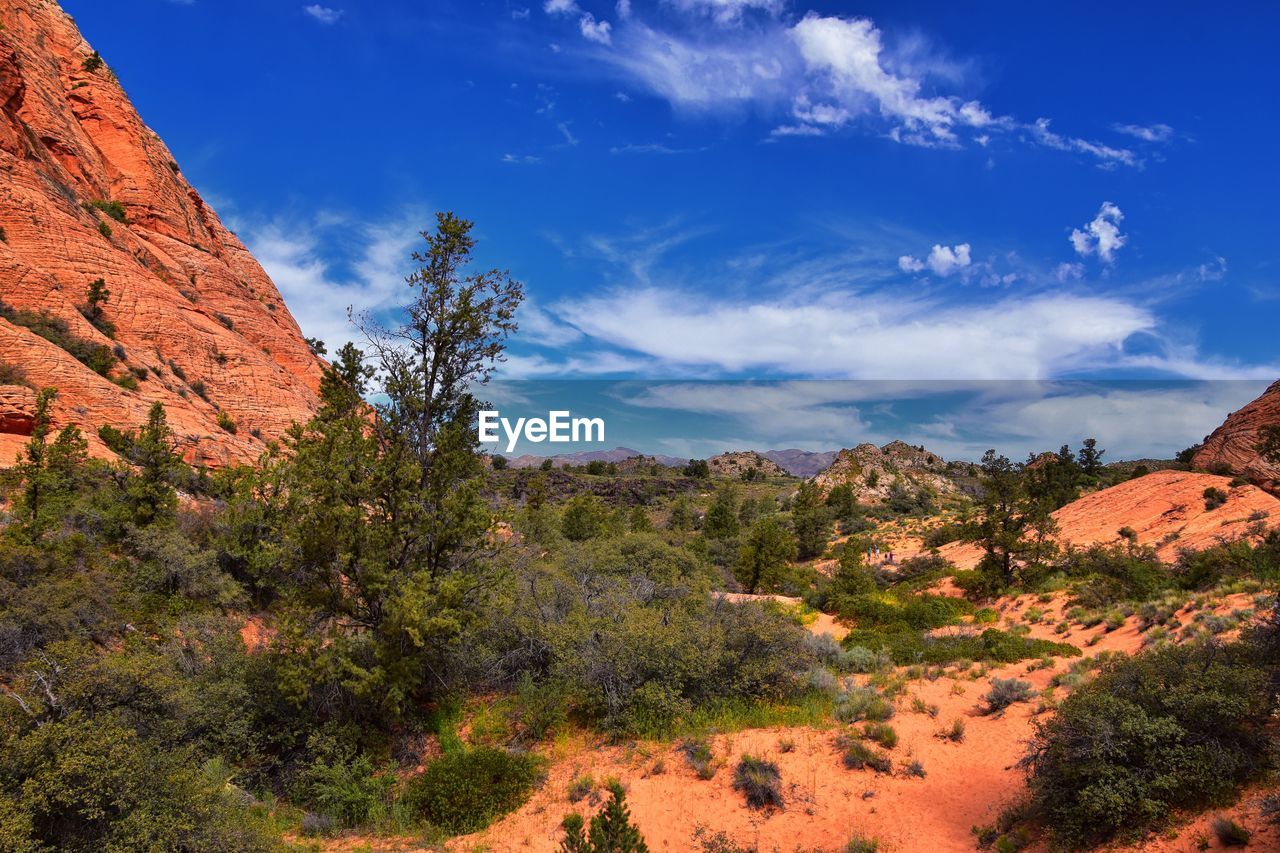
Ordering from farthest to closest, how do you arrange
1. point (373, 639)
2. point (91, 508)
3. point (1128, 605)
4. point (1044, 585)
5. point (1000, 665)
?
point (1044, 585), point (1128, 605), point (91, 508), point (1000, 665), point (373, 639)

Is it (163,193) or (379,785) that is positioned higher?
(163,193)

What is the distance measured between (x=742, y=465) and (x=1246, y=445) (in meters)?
85.0

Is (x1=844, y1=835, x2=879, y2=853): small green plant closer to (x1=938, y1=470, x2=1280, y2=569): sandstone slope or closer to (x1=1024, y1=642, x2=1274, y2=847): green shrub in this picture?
(x1=1024, y1=642, x2=1274, y2=847): green shrub

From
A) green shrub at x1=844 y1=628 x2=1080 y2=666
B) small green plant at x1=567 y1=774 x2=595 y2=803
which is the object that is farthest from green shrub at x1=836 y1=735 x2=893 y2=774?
green shrub at x1=844 y1=628 x2=1080 y2=666

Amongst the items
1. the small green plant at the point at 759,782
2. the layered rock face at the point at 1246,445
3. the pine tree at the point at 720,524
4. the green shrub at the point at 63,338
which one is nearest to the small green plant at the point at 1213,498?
the layered rock face at the point at 1246,445

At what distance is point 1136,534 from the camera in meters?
25.3

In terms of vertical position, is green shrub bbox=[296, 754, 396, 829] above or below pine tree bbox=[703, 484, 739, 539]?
below

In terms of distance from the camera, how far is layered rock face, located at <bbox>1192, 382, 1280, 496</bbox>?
21.8 meters

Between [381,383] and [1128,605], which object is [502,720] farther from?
[1128,605]

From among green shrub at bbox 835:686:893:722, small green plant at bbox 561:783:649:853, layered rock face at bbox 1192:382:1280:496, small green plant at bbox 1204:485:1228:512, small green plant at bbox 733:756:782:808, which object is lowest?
small green plant at bbox 733:756:782:808

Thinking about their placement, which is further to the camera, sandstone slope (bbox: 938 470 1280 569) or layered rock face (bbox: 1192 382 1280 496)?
layered rock face (bbox: 1192 382 1280 496)

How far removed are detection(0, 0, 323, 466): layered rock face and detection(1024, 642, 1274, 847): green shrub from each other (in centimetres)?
2696

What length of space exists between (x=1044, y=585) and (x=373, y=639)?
848 inches

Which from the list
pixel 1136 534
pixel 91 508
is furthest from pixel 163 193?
pixel 1136 534
